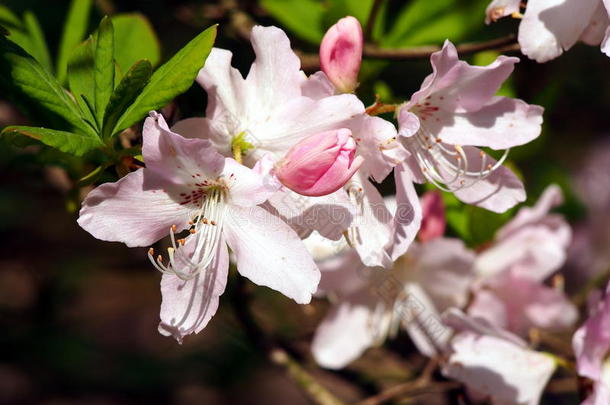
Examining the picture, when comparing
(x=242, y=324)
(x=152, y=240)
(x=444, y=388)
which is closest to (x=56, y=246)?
(x=242, y=324)

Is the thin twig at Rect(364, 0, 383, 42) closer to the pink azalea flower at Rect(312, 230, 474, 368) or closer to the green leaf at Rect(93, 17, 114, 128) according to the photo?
the pink azalea flower at Rect(312, 230, 474, 368)

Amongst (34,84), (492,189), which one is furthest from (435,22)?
(34,84)

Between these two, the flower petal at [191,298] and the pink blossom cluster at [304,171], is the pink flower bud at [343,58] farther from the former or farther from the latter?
the flower petal at [191,298]

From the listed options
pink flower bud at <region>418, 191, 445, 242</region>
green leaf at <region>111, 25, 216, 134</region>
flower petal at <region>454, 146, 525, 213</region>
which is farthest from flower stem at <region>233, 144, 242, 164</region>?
pink flower bud at <region>418, 191, 445, 242</region>

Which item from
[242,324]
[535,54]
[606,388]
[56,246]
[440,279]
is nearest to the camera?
[535,54]

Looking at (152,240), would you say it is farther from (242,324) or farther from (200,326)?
(242,324)

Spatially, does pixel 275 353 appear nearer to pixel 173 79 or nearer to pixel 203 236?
pixel 203 236
